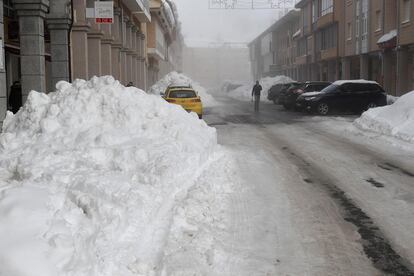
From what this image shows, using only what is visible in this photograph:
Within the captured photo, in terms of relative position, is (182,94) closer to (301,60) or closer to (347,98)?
(347,98)

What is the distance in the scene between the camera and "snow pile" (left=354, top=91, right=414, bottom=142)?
14.9 m

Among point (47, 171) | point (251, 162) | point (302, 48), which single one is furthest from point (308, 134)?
point (302, 48)

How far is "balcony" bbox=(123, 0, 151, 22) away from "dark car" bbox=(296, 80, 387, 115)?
12.3 meters

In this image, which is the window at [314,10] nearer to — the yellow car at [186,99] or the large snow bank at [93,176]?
the yellow car at [186,99]

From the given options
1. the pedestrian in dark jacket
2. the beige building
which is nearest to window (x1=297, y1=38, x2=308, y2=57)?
the beige building

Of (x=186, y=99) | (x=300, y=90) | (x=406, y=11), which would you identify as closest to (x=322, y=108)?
(x=300, y=90)

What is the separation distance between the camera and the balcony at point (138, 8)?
1210 inches

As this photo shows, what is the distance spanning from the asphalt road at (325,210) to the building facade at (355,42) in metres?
20.2

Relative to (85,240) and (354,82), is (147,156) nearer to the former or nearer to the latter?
(85,240)

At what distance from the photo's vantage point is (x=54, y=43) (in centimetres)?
1725

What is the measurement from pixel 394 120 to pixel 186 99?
9178 mm

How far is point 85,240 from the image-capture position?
446 cm

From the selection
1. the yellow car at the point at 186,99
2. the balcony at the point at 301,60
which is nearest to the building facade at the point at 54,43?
the yellow car at the point at 186,99

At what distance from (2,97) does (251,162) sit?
548 cm
